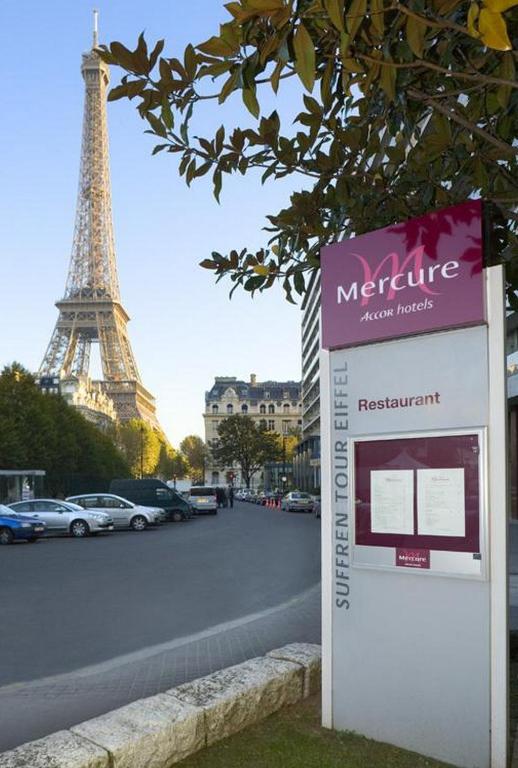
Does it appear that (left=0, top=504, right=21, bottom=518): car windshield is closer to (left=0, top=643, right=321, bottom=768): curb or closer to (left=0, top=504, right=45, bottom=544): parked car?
(left=0, top=504, right=45, bottom=544): parked car

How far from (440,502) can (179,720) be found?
1.99m

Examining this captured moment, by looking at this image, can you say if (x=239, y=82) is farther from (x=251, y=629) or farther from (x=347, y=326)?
(x=251, y=629)

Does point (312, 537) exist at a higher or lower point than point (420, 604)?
lower

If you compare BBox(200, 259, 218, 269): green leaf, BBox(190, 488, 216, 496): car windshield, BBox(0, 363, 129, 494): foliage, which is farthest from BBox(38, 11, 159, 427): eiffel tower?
BBox(200, 259, 218, 269): green leaf

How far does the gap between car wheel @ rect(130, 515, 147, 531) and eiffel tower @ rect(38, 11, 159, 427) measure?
261ft

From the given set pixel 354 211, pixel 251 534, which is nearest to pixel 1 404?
pixel 251 534

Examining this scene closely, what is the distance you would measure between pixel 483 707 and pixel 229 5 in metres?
3.79

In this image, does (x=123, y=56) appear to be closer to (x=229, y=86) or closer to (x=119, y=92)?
(x=119, y=92)

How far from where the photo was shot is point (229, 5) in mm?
3170

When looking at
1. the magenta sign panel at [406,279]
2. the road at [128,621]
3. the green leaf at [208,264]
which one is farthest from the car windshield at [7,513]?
the magenta sign panel at [406,279]

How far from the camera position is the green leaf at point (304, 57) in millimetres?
2785

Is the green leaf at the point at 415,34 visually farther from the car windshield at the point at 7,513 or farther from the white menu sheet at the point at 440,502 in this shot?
the car windshield at the point at 7,513

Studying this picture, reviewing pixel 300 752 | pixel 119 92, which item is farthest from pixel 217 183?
pixel 300 752

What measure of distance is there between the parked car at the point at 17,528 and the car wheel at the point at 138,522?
25.3 ft
